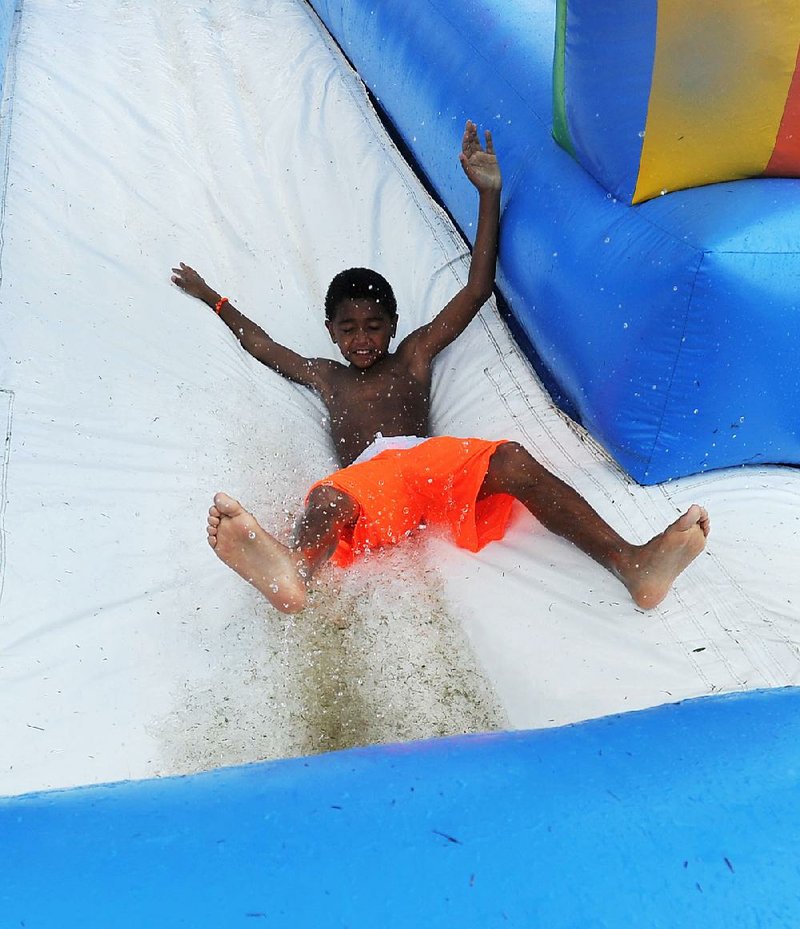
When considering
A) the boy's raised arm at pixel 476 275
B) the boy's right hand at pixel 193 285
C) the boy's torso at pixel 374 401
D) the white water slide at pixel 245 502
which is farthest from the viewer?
the boy's right hand at pixel 193 285

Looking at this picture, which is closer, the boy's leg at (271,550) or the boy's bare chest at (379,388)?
the boy's leg at (271,550)

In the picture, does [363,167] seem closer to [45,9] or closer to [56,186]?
[56,186]

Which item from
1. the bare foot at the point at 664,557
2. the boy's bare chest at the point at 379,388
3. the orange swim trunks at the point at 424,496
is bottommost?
the bare foot at the point at 664,557

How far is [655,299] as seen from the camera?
4.28ft

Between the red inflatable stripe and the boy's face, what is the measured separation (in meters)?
0.73

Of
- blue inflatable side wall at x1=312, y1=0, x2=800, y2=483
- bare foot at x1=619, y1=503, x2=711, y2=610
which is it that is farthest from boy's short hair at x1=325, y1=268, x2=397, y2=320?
bare foot at x1=619, y1=503, x2=711, y2=610

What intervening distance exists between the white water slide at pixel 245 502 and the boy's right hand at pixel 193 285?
0.08 ft

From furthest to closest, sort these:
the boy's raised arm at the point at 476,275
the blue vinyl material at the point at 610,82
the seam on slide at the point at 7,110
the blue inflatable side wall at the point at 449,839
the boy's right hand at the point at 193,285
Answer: the seam on slide at the point at 7,110 < the boy's right hand at the point at 193,285 < the boy's raised arm at the point at 476,275 < the blue vinyl material at the point at 610,82 < the blue inflatable side wall at the point at 449,839

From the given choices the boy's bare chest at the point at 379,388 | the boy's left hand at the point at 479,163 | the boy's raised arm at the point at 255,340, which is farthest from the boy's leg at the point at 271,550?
the boy's left hand at the point at 479,163

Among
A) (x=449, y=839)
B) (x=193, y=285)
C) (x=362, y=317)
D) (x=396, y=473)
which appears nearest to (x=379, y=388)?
(x=362, y=317)

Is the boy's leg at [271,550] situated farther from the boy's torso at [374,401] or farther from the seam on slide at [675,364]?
the seam on slide at [675,364]

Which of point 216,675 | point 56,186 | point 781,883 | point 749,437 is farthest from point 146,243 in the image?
point 781,883

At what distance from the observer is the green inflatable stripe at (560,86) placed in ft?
4.83

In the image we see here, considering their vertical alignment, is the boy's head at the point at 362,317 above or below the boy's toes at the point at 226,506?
below
